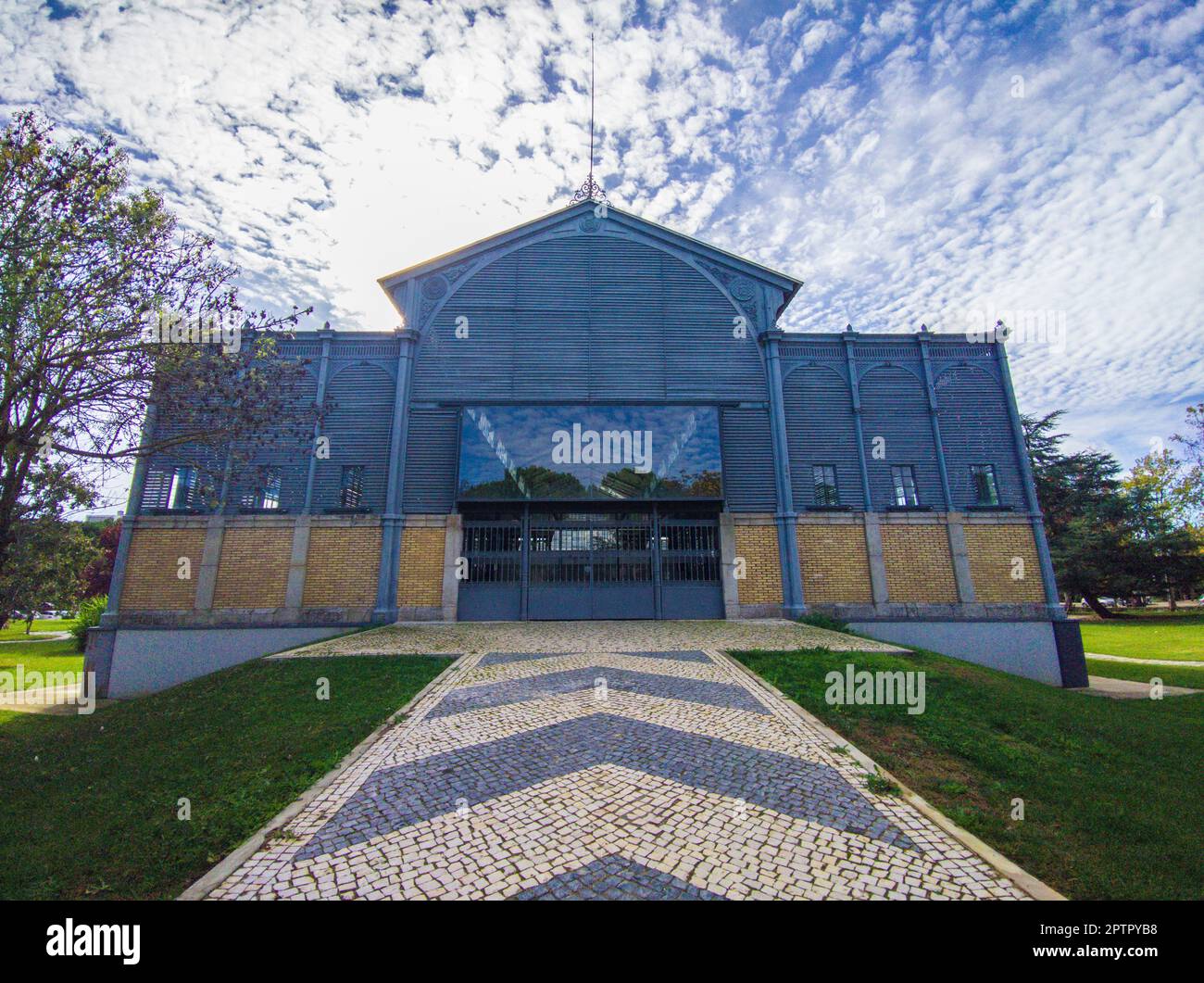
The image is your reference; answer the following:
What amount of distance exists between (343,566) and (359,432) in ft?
14.7

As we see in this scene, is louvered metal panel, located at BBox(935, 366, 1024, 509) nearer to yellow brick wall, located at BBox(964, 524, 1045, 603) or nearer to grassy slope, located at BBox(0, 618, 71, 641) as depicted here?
yellow brick wall, located at BBox(964, 524, 1045, 603)

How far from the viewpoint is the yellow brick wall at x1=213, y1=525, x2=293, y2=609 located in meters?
15.1

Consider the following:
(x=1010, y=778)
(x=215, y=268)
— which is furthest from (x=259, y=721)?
(x=1010, y=778)

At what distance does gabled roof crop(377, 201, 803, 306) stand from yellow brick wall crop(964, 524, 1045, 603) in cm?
1077

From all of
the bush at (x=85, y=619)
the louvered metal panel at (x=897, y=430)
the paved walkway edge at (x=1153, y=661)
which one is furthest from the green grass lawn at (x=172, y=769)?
the paved walkway edge at (x=1153, y=661)

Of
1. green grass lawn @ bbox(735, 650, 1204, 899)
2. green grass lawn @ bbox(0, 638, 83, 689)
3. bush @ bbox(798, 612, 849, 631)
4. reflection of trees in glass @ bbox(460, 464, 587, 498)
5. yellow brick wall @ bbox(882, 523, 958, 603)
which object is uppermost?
reflection of trees in glass @ bbox(460, 464, 587, 498)

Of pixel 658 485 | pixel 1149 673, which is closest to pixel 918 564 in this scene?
pixel 1149 673

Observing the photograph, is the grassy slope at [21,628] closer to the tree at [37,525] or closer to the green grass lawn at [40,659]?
the green grass lawn at [40,659]

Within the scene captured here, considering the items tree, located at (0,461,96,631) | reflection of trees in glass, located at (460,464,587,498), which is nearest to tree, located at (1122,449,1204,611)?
reflection of trees in glass, located at (460,464,587,498)

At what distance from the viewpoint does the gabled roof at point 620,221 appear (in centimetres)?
1769

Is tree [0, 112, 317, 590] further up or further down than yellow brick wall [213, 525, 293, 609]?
further up

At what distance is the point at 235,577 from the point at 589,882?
16.7 m

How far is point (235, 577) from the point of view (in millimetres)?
15227

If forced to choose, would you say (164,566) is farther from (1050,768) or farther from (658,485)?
(1050,768)
